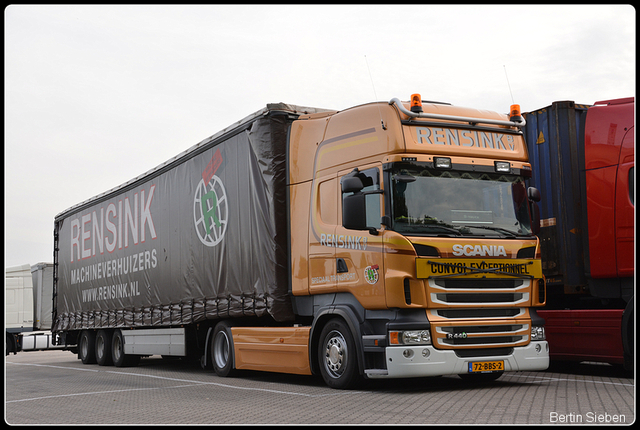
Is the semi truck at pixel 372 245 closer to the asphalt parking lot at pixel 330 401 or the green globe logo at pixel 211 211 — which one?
the green globe logo at pixel 211 211

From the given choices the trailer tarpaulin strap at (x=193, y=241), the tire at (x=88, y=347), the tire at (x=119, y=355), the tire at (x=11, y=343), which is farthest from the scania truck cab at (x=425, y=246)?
the tire at (x=11, y=343)

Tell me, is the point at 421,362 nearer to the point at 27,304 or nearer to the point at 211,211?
the point at 211,211

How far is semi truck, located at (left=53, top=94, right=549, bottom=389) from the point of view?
9055 mm

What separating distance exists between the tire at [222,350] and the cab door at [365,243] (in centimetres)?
341

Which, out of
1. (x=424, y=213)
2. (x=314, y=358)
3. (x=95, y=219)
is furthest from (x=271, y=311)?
(x=95, y=219)

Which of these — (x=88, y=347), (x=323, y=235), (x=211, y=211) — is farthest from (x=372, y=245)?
(x=88, y=347)

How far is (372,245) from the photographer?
30.3 feet

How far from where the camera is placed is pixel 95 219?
19.0 metres

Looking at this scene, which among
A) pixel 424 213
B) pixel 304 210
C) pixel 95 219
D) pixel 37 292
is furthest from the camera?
pixel 37 292

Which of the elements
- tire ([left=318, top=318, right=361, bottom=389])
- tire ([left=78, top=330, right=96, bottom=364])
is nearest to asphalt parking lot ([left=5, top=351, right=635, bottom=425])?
tire ([left=318, top=318, right=361, bottom=389])

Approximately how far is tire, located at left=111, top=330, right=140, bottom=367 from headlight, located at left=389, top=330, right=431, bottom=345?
10.2 m

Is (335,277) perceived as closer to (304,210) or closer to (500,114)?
(304,210)

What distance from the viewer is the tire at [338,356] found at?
9430 millimetres

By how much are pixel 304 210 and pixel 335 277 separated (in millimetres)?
1288
